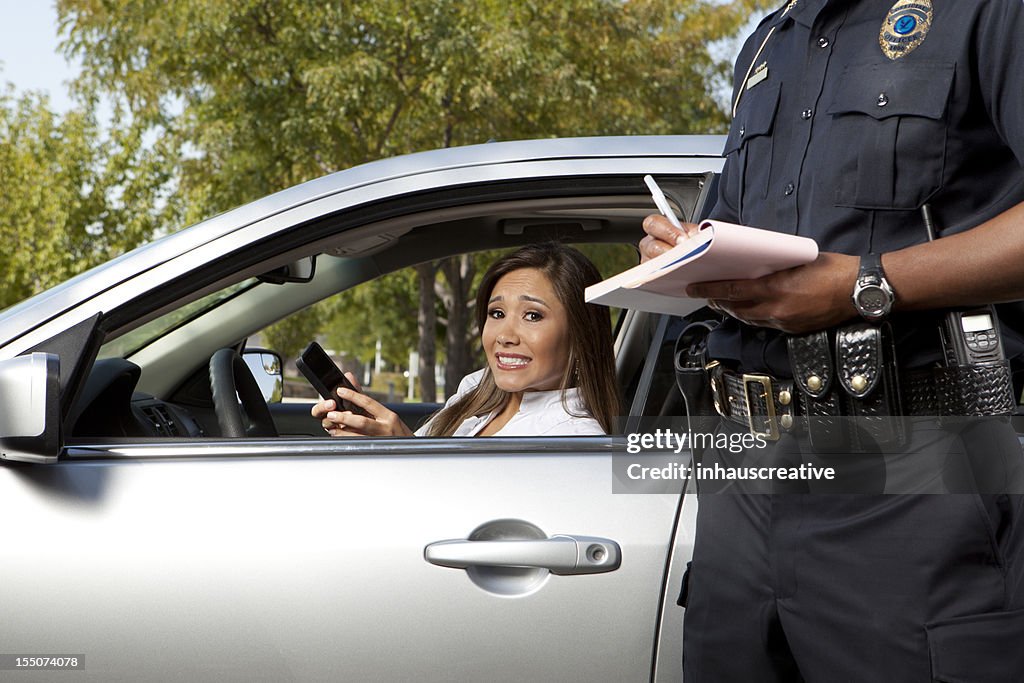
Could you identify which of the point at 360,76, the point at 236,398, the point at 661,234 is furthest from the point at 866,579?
the point at 360,76

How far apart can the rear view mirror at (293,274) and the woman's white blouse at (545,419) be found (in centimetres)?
48

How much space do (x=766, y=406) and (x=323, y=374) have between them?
1267 mm

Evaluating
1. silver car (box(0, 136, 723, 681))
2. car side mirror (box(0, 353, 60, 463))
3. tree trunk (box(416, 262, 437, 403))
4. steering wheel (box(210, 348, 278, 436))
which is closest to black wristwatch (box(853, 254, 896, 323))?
silver car (box(0, 136, 723, 681))

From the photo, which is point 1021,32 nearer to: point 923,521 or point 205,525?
point 923,521

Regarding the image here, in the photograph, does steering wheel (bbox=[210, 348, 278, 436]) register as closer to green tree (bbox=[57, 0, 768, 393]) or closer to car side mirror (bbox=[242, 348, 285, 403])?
car side mirror (bbox=[242, 348, 285, 403])

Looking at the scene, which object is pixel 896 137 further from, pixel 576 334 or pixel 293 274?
pixel 293 274

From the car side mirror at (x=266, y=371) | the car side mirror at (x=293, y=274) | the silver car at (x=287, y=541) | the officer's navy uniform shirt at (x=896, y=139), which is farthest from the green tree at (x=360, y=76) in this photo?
the officer's navy uniform shirt at (x=896, y=139)

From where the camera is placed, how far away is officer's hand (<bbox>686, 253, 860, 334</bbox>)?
43.1 inches

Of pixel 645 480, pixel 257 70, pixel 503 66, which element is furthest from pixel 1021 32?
pixel 257 70

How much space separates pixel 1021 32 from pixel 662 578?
0.84m

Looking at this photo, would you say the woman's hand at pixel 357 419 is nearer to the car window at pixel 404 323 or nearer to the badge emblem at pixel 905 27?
the car window at pixel 404 323

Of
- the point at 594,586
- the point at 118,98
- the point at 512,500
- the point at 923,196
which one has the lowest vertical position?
the point at 594,586

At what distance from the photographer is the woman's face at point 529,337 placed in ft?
7.14

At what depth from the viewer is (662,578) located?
4.97 ft
